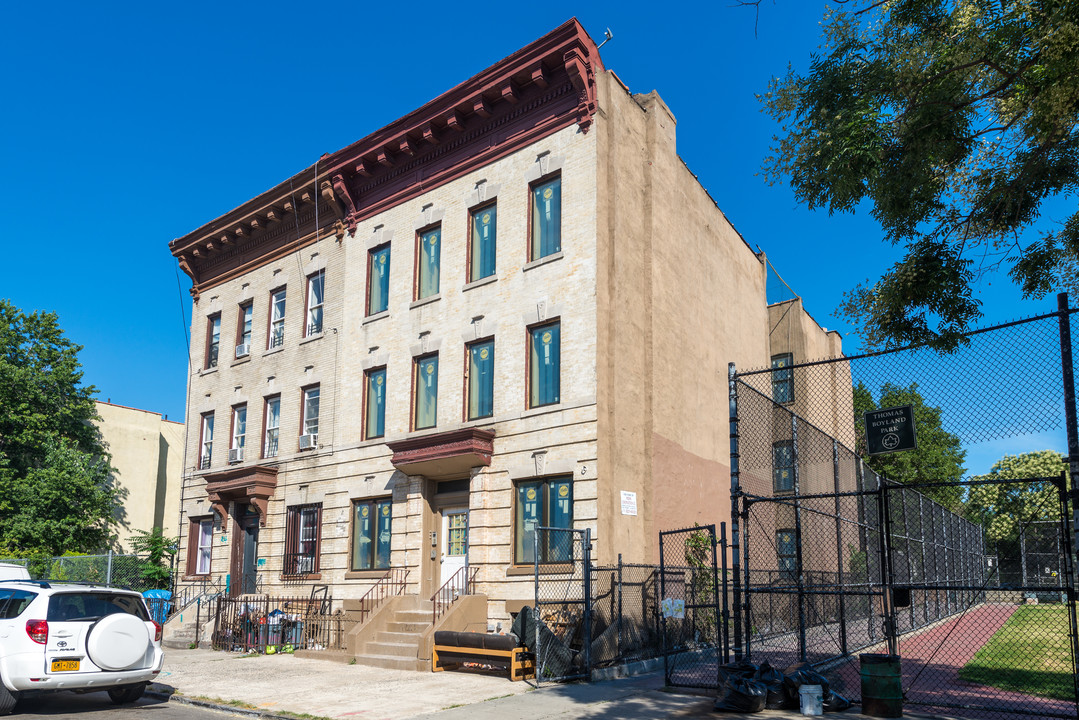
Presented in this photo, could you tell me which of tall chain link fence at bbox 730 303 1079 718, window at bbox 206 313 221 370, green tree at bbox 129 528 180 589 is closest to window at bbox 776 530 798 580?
tall chain link fence at bbox 730 303 1079 718

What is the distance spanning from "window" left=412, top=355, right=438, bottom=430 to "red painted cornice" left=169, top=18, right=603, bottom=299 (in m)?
4.69

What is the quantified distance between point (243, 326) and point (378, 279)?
688cm

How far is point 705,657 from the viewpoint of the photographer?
18.0m

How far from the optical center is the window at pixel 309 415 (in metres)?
24.5

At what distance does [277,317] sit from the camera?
26.7 meters

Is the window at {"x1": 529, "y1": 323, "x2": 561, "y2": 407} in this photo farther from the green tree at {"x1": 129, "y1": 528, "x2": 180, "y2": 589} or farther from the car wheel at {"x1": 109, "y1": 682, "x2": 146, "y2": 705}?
the green tree at {"x1": 129, "y1": 528, "x2": 180, "y2": 589}

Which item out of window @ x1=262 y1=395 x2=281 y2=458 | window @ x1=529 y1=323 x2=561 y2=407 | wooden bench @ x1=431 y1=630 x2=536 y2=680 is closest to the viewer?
wooden bench @ x1=431 y1=630 x2=536 y2=680

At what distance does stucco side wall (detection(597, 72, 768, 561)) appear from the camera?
18703 mm

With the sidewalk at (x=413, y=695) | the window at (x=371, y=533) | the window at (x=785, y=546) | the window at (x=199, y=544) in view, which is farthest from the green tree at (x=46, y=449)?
the window at (x=785, y=546)

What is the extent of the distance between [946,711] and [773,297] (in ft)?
74.5

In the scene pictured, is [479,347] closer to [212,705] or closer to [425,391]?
[425,391]

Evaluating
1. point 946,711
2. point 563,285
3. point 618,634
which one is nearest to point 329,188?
point 563,285

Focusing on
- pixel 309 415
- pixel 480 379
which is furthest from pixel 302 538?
pixel 480 379

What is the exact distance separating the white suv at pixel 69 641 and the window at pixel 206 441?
53.7 ft
